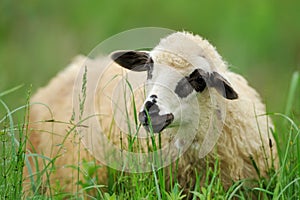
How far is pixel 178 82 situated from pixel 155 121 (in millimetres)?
292

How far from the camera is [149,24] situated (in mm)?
9492

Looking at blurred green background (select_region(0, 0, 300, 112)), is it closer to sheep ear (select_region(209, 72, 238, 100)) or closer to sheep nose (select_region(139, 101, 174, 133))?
sheep ear (select_region(209, 72, 238, 100))

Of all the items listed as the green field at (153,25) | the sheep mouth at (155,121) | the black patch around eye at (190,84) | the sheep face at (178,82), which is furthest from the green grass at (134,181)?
the green field at (153,25)

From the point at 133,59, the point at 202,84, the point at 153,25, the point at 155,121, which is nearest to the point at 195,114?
the point at 202,84

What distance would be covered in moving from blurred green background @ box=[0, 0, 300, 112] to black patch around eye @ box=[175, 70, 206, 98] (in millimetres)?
3721

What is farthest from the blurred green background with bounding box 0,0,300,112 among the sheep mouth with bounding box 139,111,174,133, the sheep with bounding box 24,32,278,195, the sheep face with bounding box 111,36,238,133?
the sheep mouth with bounding box 139,111,174,133

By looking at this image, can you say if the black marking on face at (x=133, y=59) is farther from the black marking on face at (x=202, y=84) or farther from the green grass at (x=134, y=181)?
the green grass at (x=134, y=181)

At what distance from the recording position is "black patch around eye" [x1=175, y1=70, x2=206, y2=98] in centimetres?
441

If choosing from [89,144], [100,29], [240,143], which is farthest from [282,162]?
[100,29]

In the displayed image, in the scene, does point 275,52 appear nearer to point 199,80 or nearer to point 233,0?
point 233,0

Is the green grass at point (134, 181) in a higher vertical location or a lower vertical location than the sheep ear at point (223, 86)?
lower

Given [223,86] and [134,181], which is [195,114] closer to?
[223,86]

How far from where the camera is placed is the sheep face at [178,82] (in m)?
4.29

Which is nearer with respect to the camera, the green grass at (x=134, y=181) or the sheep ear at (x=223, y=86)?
the green grass at (x=134, y=181)
